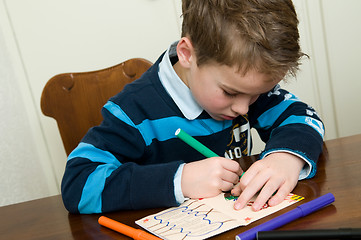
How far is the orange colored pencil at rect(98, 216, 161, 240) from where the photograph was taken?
0.47m

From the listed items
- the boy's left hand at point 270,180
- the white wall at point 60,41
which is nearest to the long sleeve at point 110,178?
the boy's left hand at point 270,180

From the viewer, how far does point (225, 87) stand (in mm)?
676

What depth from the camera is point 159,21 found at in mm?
1551

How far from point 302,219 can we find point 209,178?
161 millimetres

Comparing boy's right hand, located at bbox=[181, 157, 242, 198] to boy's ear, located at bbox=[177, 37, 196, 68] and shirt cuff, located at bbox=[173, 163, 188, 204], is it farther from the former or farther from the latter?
boy's ear, located at bbox=[177, 37, 196, 68]

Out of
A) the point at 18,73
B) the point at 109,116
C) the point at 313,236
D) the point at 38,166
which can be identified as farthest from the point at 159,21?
the point at 313,236

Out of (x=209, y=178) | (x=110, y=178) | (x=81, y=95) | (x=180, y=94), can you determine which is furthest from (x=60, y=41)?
(x=209, y=178)

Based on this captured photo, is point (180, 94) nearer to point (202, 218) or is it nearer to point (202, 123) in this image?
point (202, 123)

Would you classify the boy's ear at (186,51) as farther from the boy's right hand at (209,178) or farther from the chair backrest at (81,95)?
the chair backrest at (81,95)

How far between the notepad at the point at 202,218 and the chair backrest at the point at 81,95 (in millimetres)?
725

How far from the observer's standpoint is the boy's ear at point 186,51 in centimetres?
72

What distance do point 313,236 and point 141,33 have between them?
1.27 meters

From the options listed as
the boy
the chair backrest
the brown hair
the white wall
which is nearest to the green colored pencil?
the boy

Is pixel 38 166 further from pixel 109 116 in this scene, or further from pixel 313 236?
pixel 313 236
